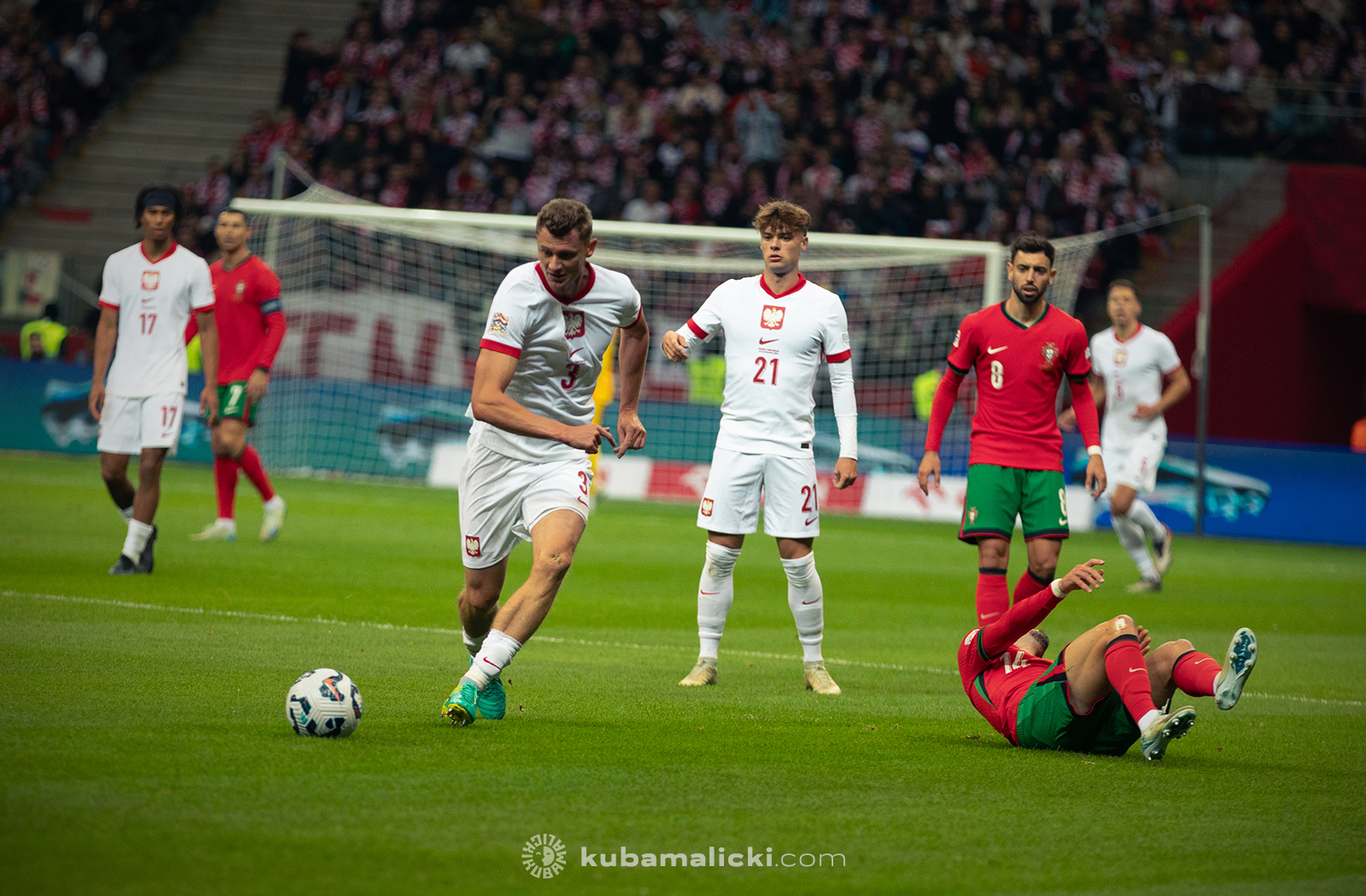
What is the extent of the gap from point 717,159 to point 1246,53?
9194 mm

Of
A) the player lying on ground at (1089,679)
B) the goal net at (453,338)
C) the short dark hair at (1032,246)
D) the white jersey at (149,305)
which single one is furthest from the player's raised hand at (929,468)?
the goal net at (453,338)

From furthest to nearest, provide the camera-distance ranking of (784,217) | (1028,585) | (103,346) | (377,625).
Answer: (103,346), (377,625), (1028,585), (784,217)

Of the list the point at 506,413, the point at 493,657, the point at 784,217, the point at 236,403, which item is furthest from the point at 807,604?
the point at 236,403

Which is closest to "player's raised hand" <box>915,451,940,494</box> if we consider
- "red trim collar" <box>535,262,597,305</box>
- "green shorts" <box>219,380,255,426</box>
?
"red trim collar" <box>535,262,597,305</box>

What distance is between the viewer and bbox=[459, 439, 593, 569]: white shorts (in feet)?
20.4

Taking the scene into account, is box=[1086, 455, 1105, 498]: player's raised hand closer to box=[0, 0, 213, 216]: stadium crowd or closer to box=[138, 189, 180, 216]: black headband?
box=[138, 189, 180, 216]: black headband

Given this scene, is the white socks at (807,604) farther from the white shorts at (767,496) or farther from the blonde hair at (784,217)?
the blonde hair at (784,217)

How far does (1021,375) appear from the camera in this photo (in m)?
8.38

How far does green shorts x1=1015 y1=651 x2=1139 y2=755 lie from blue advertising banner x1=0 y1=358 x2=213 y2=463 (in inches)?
713

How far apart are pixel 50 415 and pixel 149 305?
13.2 metres

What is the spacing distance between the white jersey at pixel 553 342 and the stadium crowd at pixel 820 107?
17714 millimetres

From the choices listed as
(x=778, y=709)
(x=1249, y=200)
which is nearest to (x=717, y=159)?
(x=1249, y=200)

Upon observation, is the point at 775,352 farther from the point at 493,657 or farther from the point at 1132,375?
the point at 1132,375

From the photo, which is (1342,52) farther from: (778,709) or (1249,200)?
(778,709)
